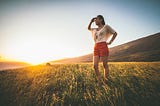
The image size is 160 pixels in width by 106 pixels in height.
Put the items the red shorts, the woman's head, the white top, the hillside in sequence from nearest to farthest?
the red shorts, the white top, the woman's head, the hillside

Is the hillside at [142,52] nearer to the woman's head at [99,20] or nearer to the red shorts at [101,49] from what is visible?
the woman's head at [99,20]

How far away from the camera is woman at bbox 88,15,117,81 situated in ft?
14.9

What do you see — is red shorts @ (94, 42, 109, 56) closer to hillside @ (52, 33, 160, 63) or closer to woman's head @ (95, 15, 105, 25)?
woman's head @ (95, 15, 105, 25)

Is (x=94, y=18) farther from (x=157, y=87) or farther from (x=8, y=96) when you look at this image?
(x=8, y=96)

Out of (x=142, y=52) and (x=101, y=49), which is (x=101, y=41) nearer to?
(x=101, y=49)

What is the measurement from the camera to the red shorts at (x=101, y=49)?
452cm

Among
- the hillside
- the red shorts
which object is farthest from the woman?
the hillside

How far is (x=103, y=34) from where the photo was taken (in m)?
4.64

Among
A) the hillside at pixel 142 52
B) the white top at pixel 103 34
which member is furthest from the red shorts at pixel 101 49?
the hillside at pixel 142 52

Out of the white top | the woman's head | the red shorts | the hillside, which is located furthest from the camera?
the hillside

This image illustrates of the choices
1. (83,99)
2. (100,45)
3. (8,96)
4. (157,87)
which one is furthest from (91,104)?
(8,96)

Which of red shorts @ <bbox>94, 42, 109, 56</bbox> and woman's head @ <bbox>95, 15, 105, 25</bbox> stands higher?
woman's head @ <bbox>95, 15, 105, 25</bbox>

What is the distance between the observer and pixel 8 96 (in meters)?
3.96

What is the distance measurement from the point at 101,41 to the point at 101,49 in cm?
28
